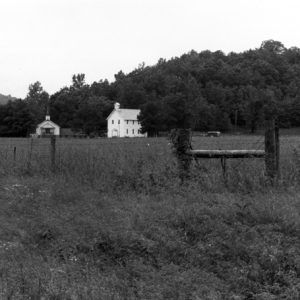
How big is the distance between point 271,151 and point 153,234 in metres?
3.99

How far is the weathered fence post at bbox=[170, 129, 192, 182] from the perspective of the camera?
410 inches

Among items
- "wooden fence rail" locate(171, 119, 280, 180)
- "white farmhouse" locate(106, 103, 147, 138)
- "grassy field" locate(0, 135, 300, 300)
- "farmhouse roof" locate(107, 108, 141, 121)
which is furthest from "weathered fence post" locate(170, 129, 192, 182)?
"farmhouse roof" locate(107, 108, 141, 121)

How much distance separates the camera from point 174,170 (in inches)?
409

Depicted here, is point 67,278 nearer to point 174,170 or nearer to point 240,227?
point 240,227

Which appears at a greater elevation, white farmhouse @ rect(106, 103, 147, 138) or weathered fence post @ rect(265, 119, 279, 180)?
white farmhouse @ rect(106, 103, 147, 138)

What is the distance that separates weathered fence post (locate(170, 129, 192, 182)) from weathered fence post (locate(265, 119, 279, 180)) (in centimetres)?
174

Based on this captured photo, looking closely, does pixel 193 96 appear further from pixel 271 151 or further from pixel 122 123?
pixel 271 151

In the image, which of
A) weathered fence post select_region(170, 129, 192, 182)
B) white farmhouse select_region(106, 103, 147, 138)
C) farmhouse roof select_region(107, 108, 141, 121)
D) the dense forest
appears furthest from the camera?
farmhouse roof select_region(107, 108, 141, 121)

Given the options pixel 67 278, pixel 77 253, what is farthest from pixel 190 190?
pixel 67 278

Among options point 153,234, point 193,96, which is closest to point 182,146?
point 153,234

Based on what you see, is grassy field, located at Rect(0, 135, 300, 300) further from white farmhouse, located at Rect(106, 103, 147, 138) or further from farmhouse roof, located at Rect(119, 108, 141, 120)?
farmhouse roof, located at Rect(119, 108, 141, 120)

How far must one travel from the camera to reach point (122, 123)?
374ft

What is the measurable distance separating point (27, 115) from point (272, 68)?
218ft

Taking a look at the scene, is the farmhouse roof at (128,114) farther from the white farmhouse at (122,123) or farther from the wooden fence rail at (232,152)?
the wooden fence rail at (232,152)
